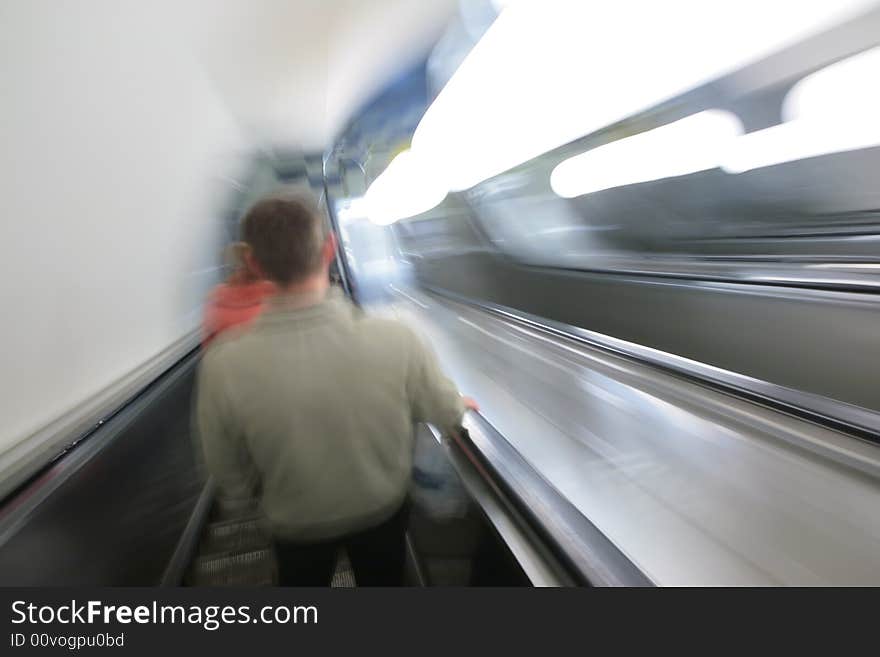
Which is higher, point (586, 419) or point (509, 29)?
point (509, 29)

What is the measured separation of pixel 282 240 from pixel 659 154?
3.06 metres

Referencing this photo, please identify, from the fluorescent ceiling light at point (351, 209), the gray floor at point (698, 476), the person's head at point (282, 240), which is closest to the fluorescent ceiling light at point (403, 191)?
the fluorescent ceiling light at point (351, 209)

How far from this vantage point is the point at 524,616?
3.14 ft

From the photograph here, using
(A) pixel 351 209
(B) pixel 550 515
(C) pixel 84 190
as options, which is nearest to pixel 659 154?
(B) pixel 550 515

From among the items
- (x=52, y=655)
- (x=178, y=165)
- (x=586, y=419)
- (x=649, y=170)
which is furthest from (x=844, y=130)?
(x=178, y=165)

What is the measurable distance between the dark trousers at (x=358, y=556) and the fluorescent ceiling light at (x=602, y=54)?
2.30 m

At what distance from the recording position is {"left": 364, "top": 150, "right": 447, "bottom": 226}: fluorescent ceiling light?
6.13 m

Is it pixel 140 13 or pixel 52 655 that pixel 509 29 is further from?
pixel 52 655

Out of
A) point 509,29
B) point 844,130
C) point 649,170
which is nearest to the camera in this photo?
point 844,130

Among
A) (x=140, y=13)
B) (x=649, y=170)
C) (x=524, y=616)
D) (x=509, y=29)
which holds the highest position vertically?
(x=140, y=13)

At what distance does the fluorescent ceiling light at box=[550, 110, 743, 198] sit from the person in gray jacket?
2625mm

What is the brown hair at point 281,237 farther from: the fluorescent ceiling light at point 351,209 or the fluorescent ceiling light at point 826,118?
the fluorescent ceiling light at point 351,209

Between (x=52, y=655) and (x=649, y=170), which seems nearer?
(x=52, y=655)

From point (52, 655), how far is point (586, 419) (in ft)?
6.79
